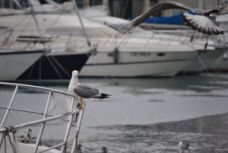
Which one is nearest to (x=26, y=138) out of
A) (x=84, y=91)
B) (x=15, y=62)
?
(x=84, y=91)

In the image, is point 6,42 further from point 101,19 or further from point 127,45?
point 101,19

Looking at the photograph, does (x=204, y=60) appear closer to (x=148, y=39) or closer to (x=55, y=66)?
(x=148, y=39)

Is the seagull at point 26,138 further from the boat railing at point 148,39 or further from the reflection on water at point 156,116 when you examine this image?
the boat railing at point 148,39

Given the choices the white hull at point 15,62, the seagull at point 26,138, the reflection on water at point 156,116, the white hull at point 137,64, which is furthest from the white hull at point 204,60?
the seagull at point 26,138

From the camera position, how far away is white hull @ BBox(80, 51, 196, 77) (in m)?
36.6

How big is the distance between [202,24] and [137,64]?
19.7 metres

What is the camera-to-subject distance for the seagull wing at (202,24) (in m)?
17.3

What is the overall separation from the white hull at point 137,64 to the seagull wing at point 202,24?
1849 cm

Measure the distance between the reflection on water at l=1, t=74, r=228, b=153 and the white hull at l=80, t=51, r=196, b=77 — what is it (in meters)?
0.88

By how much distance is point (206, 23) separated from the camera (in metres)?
17.5

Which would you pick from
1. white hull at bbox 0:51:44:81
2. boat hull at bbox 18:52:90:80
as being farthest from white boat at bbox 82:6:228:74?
white hull at bbox 0:51:44:81

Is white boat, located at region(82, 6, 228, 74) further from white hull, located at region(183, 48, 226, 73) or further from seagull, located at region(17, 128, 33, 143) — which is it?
seagull, located at region(17, 128, 33, 143)

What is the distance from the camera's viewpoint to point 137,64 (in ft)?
122

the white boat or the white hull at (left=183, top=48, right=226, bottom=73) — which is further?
the white hull at (left=183, top=48, right=226, bottom=73)
